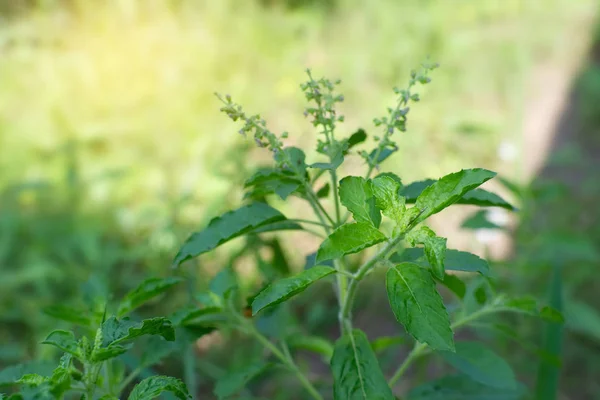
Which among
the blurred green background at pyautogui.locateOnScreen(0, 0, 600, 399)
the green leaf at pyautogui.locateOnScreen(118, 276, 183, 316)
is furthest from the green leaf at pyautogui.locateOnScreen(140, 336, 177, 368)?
the blurred green background at pyautogui.locateOnScreen(0, 0, 600, 399)

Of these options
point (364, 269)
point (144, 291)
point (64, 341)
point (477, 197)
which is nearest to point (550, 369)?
point (477, 197)

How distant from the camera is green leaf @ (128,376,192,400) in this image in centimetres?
72

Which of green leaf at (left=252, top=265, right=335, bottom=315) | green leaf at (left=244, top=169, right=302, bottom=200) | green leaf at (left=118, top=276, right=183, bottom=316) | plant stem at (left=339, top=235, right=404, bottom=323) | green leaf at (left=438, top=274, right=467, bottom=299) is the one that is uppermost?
green leaf at (left=244, top=169, right=302, bottom=200)

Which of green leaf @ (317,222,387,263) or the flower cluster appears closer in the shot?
green leaf @ (317,222,387,263)

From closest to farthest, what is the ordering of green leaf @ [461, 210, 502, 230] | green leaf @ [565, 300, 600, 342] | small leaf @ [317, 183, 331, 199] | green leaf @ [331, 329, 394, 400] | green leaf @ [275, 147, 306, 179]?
green leaf @ [331, 329, 394, 400] < green leaf @ [275, 147, 306, 179] < small leaf @ [317, 183, 331, 199] < green leaf @ [461, 210, 502, 230] < green leaf @ [565, 300, 600, 342]

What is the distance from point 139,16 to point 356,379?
13.0 ft

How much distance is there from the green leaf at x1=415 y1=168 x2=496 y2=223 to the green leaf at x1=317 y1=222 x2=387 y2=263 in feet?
0.20

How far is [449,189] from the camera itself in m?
0.74

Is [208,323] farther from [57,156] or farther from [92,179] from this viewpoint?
[57,156]

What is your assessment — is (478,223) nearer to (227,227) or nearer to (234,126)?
(227,227)

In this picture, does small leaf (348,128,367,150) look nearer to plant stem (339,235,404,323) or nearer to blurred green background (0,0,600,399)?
plant stem (339,235,404,323)

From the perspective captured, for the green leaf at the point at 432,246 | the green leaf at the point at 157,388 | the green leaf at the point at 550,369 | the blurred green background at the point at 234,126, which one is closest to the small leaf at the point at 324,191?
the green leaf at the point at 432,246

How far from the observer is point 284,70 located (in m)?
4.12

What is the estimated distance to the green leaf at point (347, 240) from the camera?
0.75m
